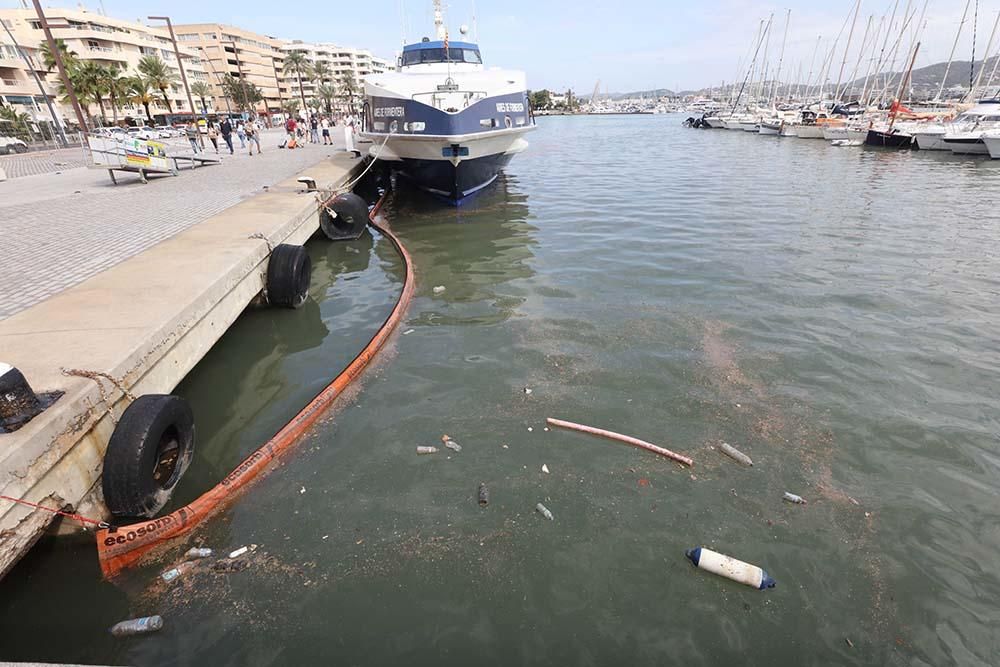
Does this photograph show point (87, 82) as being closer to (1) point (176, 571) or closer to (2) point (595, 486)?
(1) point (176, 571)

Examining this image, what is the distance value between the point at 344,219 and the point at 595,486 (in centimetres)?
1020

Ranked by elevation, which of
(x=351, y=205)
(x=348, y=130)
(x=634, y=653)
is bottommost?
(x=634, y=653)

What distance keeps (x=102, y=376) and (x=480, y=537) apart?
3.16 metres

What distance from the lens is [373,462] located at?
449 centimetres

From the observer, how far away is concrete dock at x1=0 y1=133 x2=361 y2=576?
3064 millimetres

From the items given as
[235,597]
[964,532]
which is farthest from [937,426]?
[235,597]

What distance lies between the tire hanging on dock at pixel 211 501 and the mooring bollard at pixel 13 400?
2.99ft

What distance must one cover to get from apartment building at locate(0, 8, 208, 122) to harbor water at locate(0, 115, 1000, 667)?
208 ft

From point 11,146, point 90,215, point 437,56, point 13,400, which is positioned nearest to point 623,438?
point 13,400

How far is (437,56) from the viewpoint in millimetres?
16750

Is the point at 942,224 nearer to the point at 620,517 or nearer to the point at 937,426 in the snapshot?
the point at 937,426

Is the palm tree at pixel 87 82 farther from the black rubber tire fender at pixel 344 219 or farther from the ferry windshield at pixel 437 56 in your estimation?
the black rubber tire fender at pixel 344 219

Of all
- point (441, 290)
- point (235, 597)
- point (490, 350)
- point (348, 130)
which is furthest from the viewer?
point (348, 130)

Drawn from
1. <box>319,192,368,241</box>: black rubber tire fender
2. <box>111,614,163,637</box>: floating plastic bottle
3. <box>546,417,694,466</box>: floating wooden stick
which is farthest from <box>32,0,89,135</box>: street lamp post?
<box>546,417,694,466</box>: floating wooden stick
